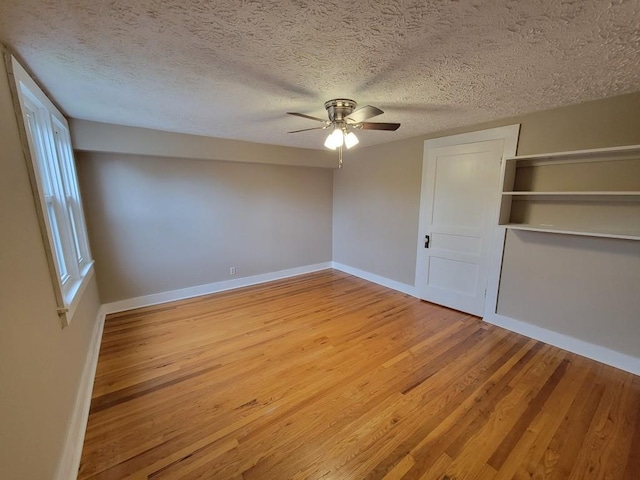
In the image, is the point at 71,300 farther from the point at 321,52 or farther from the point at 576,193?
the point at 576,193

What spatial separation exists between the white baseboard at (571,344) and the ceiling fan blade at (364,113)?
8.92ft

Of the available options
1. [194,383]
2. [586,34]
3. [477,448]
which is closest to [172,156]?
[194,383]

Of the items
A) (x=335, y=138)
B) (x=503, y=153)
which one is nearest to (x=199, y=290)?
(x=335, y=138)

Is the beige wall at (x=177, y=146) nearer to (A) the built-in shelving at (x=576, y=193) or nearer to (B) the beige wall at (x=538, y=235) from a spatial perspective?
(B) the beige wall at (x=538, y=235)

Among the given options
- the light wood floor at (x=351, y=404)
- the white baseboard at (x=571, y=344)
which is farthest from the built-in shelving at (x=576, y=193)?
the light wood floor at (x=351, y=404)

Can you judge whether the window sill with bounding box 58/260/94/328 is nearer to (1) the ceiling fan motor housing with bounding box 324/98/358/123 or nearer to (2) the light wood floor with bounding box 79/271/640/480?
(2) the light wood floor with bounding box 79/271/640/480

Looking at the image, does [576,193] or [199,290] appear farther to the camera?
[199,290]

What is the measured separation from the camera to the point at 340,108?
6.97 ft

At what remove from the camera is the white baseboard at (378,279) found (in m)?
4.05

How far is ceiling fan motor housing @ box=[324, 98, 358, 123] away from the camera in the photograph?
2088 millimetres

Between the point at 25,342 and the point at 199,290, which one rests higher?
the point at 25,342

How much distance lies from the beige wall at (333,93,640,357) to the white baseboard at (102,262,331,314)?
1541 mm

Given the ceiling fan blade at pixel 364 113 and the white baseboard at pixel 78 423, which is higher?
the ceiling fan blade at pixel 364 113

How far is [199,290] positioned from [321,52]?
11.9 ft
